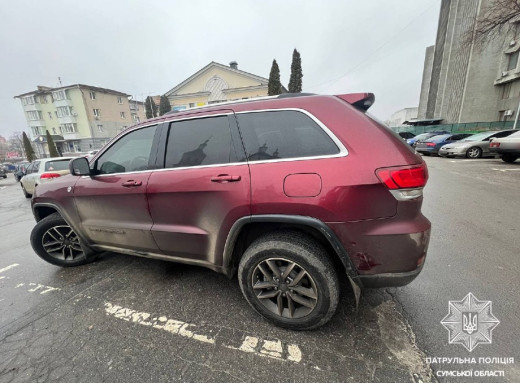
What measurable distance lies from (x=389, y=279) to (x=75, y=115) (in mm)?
51247

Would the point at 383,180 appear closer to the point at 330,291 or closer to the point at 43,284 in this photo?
the point at 330,291

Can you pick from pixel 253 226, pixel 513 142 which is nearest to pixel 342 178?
pixel 253 226

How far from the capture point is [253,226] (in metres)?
2.05

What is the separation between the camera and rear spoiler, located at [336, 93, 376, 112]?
1984mm

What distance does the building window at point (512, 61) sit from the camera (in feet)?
72.2

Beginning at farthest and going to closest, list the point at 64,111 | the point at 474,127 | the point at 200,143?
the point at 64,111 → the point at 474,127 → the point at 200,143

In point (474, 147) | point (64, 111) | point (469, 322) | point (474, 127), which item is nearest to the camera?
point (469, 322)

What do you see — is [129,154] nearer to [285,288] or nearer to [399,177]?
[285,288]

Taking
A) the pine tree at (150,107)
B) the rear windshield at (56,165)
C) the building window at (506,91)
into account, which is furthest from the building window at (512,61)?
the pine tree at (150,107)

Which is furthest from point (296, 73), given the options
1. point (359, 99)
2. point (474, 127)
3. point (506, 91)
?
point (359, 99)

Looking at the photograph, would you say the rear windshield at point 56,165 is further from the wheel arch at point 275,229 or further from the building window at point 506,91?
the building window at point 506,91

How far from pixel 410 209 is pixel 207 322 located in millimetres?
1910

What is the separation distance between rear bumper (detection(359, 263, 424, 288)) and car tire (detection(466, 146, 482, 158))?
14.3 metres

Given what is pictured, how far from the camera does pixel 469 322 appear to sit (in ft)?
6.52
